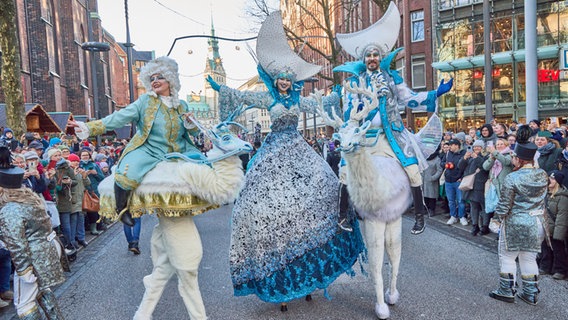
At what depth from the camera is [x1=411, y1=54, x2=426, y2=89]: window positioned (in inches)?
1162

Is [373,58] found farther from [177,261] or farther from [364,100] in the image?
[177,261]

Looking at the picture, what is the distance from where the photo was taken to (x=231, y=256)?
175 inches

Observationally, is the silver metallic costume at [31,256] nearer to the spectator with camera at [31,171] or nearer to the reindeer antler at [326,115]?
the spectator with camera at [31,171]

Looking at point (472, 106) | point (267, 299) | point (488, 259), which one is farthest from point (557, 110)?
point (267, 299)

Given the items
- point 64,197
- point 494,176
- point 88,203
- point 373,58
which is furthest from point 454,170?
point 64,197

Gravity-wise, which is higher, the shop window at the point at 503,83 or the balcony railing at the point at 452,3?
the balcony railing at the point at 452,3

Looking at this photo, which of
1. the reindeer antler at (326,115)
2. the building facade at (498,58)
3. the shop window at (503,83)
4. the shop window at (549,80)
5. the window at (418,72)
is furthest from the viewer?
the window at (418,72)

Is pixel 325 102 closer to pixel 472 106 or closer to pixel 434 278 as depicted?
pixel 434 278

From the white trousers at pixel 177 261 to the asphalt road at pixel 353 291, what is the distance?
72cm

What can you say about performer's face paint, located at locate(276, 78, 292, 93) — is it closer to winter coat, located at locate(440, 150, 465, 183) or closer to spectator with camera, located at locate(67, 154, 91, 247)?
spectator with camera, located at locate(67, 154, 91, 247)

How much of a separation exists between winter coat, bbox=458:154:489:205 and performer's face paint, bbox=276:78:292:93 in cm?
501

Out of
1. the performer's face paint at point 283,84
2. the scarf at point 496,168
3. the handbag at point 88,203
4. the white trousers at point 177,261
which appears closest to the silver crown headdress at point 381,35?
the performer's face paint at point 283,84

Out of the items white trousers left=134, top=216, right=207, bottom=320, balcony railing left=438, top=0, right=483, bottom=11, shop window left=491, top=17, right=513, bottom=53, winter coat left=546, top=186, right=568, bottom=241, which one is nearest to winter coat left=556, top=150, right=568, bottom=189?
winter coat left=546, top=186, right=568, bottom=241

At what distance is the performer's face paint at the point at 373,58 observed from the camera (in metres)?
4.80
